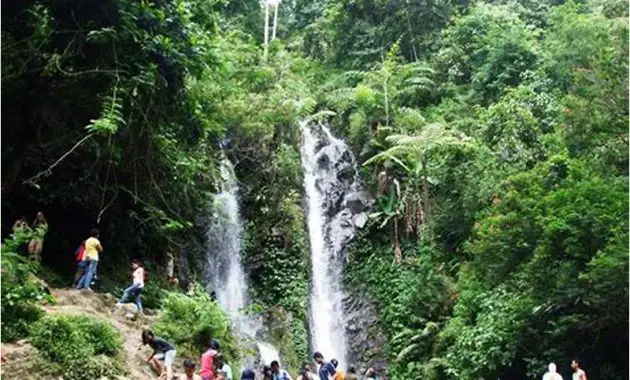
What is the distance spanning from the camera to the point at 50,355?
8812 millimetres

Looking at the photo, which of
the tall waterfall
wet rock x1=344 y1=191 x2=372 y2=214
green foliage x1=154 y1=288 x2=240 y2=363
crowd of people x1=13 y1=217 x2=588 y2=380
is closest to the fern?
crowd of people x1=13 y1=217 x2=588 y2=380

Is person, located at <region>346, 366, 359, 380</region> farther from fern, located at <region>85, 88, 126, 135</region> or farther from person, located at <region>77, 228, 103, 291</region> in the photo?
fern, located at <region>85, 88, 126, 135</region>

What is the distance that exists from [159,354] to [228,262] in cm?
938

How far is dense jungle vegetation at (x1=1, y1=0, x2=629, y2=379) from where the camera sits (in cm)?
1173

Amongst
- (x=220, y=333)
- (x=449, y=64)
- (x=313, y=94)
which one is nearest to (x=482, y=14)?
(x=449, y=64)

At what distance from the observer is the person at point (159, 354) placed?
9.93 m

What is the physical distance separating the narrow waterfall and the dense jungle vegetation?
1.38 feet

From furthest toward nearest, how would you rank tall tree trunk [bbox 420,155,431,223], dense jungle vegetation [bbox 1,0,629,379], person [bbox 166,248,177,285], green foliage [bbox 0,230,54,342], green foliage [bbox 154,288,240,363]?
tall tree trunk [bbox 420,155,431,223]
person [bbox 166,248,177,285]
dense jungle vegetation [bbox 1,0,629,379]
green foliage [bbox 154,288,240,363]
green foliage [bbox 0,230,54,342]

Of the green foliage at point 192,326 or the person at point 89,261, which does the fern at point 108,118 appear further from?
the green foliage at point 192,326

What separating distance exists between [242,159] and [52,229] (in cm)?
869

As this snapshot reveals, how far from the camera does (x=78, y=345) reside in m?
9.12

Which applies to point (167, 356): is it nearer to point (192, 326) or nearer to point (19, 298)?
point (192, 326)

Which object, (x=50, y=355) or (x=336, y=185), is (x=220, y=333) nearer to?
(x=50, y=355)

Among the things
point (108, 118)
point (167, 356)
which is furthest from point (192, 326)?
point (108, 118)
